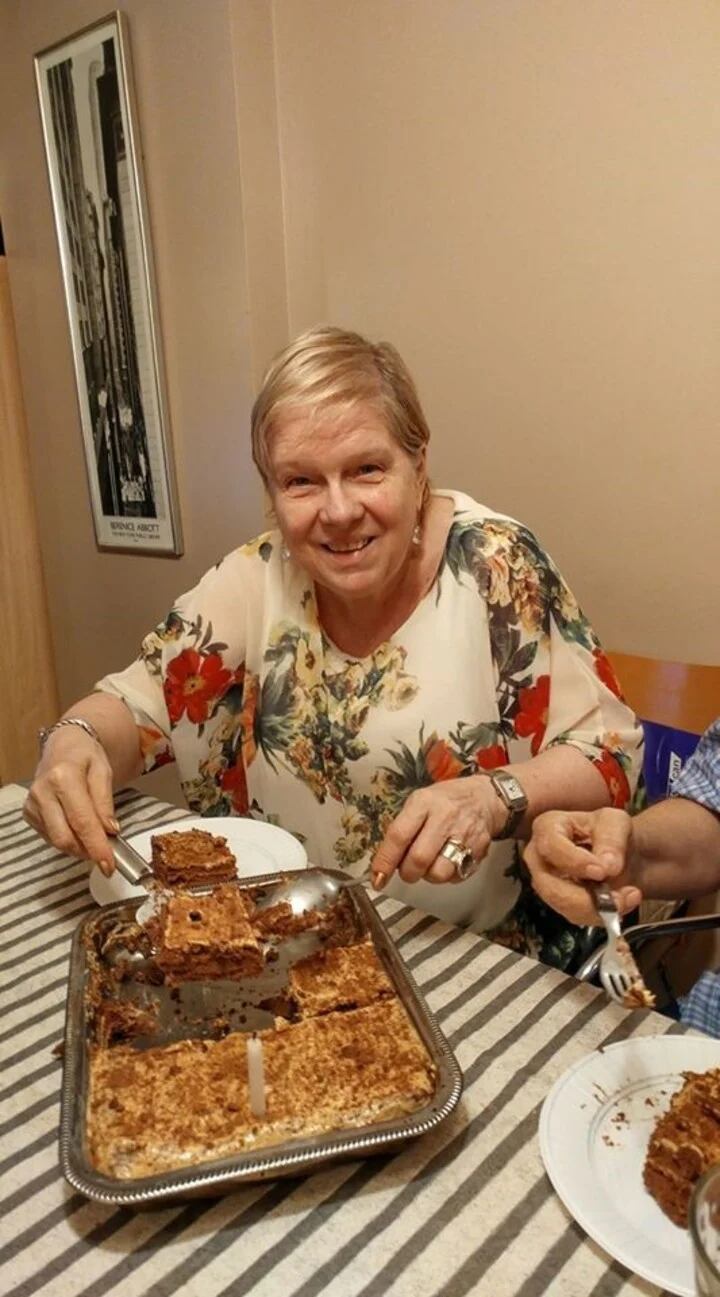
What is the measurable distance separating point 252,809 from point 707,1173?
1045mm

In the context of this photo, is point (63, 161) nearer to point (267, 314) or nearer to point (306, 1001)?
point (267, 314)

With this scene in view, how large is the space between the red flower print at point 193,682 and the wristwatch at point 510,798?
53 centimetres

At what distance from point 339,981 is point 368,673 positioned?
22.5 inches

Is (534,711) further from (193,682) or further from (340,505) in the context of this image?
(193,682)

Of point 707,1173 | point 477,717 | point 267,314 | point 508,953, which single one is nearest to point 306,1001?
point 508,953

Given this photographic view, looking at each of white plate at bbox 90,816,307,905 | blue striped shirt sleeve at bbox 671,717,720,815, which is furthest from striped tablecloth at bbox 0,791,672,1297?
blue striped shirt sleeve at bbox 671,717,720,815

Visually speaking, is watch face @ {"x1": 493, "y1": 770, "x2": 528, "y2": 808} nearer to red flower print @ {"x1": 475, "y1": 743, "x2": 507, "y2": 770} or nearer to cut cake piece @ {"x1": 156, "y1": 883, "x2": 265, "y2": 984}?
red flower print @ {"x1": 475, "y1": 743, "x2": 507, "y2": 770}

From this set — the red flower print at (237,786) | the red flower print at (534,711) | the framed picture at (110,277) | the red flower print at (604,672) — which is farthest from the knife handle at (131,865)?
the framed picture at (110,277)

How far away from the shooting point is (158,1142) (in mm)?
636

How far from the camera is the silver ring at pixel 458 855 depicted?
3.20 ft

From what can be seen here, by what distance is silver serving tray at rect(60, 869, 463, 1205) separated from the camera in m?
0.60

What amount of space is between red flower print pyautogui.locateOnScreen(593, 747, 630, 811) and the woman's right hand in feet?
2.07

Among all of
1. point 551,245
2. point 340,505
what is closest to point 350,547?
point 340,505

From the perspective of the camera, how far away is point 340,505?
1207 mm
